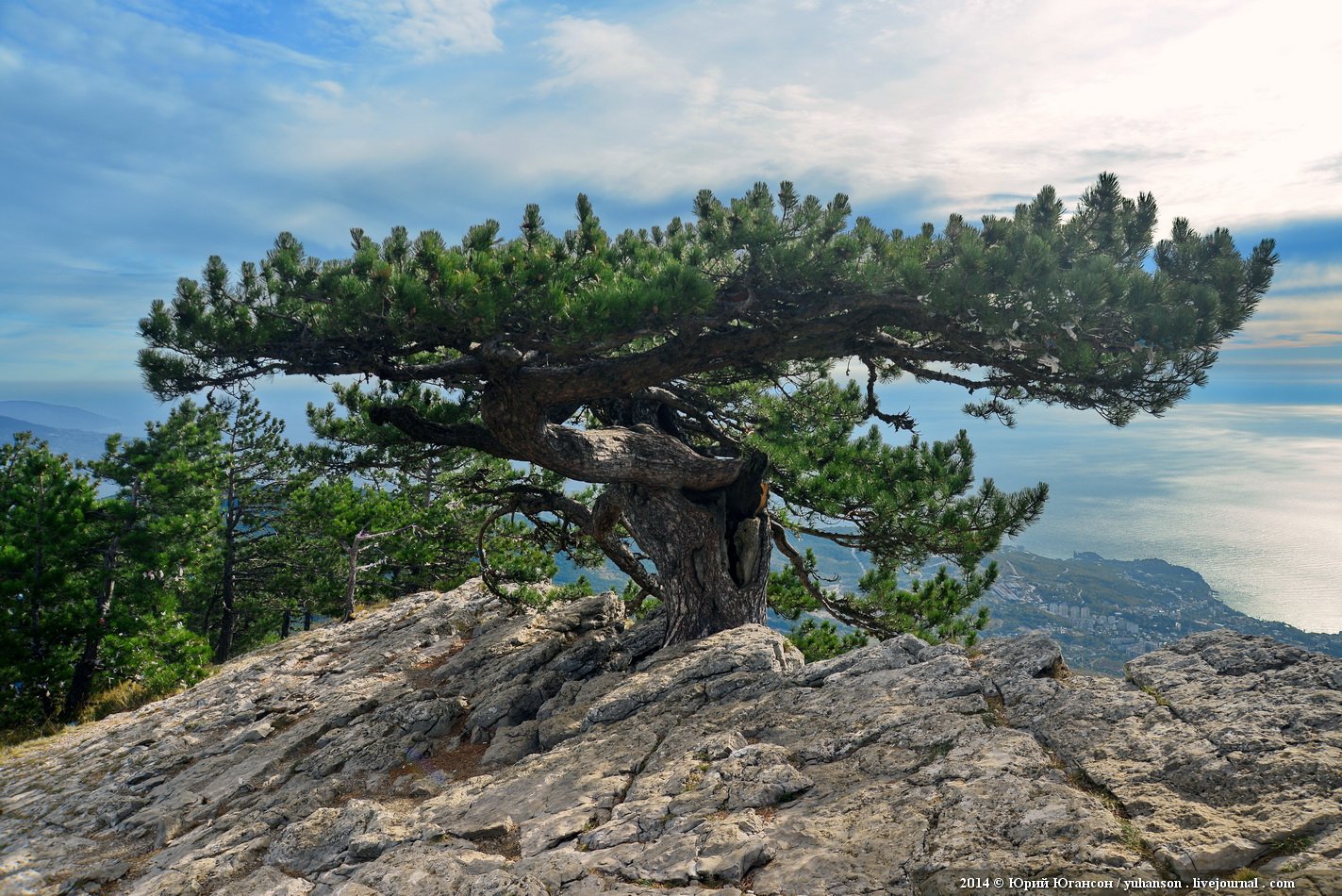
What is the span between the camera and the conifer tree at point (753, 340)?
260 inches

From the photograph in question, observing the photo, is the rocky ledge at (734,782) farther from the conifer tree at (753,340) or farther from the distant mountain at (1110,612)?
the distant mountain at (1110,612)

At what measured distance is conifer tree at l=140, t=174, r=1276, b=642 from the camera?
6.60 meters

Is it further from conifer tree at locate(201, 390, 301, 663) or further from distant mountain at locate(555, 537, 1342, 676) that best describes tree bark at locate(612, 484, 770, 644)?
distant mountain at locate(555, 537, 1342, 676)

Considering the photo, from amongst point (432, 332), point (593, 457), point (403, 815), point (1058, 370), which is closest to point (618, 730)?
point (403, 815)

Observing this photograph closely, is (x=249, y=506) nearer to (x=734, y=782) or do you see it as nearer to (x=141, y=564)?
(x=141, y=564)

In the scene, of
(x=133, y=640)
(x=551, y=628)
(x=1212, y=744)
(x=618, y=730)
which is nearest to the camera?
(x=1212, y=744)

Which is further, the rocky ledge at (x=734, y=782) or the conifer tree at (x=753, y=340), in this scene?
the conifer tree at (x=753, y=340)

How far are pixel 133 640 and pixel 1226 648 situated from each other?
22636mm

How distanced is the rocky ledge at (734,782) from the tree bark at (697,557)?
870 mm

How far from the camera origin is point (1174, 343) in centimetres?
639

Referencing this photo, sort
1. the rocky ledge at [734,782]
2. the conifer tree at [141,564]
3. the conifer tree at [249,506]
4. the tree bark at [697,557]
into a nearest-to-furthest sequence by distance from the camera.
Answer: the rocky ledge at [734,782] < the tree bark at [697,557] < the conifer tree at [141,564] < the conifer tree at [249,506]

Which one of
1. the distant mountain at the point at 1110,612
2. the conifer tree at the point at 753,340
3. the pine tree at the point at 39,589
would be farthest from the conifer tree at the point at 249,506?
the distant mountain at the point at 1110,612

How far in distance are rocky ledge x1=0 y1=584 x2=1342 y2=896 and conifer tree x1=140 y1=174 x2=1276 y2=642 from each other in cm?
229

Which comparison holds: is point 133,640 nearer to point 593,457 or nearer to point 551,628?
point 551,628
